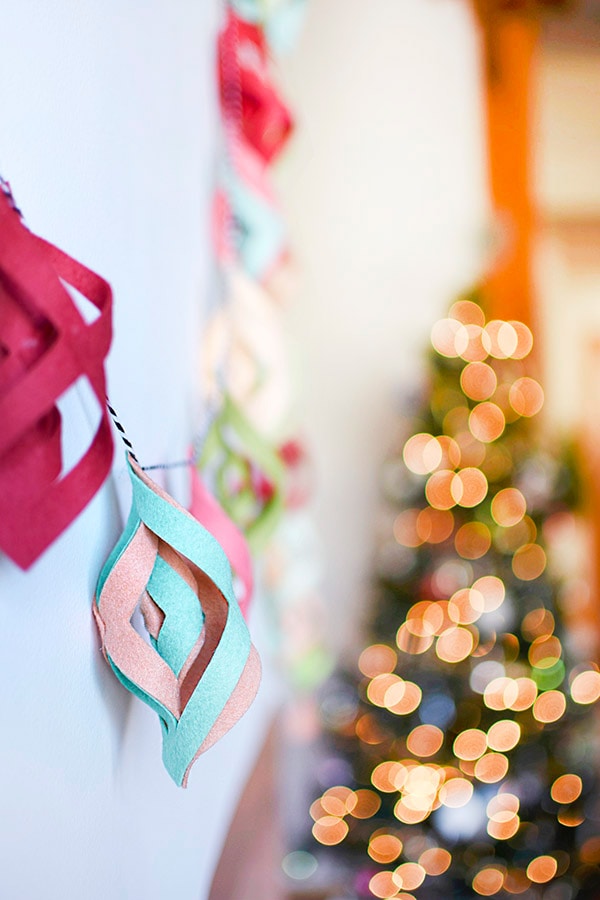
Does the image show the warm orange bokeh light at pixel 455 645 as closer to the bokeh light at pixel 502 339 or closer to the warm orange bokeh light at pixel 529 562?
the warm orange bokeh light at pixel 529 562

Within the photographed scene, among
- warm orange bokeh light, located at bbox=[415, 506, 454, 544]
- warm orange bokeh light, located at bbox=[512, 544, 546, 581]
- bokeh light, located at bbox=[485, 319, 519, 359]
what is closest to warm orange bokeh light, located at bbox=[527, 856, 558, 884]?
warm orange bokeh light, located at bbox=[512, 544, 546, 581]

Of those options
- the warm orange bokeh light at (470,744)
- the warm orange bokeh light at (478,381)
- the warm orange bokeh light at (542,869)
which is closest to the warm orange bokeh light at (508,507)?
the warm orange bokeh light at (478,381)

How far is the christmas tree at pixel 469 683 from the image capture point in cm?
180

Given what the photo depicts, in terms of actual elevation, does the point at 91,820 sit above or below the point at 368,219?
below

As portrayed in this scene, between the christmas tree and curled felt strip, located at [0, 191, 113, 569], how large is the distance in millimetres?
1602

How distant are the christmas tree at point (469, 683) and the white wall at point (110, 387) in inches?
41.8

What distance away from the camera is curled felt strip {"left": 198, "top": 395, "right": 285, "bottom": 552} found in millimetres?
783

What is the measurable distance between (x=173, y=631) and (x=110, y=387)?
179 millimetres

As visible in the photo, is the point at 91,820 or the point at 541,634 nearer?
the point at 91,820

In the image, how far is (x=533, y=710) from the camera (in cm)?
192

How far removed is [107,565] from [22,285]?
19 centimetres

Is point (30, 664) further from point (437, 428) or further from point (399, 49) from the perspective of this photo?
point (399, 49)

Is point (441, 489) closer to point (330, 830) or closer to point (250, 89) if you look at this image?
point (330, 830)

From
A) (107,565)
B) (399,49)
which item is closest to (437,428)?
(399,49)
